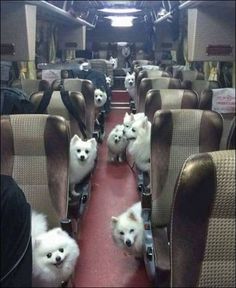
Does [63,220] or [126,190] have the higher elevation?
[63,220]

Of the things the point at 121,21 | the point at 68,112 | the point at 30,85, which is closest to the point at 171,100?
the point at 68,112

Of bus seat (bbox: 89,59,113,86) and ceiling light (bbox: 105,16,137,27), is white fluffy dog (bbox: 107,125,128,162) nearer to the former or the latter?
bus seat (bbox: 89,59,113,86)

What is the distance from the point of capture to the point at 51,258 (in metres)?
2.39

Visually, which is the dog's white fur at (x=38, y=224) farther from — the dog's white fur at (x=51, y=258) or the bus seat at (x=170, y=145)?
the bus seat at (x=170, y=145)

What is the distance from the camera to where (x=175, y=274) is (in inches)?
70.2

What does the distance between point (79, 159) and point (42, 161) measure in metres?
1.10

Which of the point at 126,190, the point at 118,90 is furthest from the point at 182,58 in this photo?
the point at 126,190

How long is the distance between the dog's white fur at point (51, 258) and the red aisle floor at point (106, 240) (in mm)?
478

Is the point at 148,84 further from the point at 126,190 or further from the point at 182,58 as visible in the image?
the point at 182,58

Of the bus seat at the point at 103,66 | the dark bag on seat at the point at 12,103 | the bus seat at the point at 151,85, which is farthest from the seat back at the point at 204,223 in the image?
the bus seat at the point at 103,66

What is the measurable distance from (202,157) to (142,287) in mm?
1585

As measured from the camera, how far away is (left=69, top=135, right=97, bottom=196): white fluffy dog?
388 cm

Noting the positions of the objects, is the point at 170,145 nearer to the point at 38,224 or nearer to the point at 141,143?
the point at 38,224

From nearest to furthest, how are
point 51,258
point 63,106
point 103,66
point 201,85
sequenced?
point 51,258 → point 63,106 → point 201,85 → point 103,66
